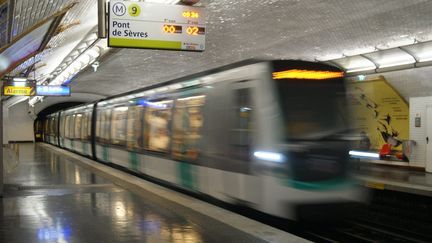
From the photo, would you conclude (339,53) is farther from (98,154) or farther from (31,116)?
(31,116)

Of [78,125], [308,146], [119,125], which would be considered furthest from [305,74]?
[78,125]

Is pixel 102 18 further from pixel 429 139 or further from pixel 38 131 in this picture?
pixel 38 131

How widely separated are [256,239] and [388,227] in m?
5.24

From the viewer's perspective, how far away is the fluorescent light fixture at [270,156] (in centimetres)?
730

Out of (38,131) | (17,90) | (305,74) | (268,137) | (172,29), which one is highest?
(172,29)

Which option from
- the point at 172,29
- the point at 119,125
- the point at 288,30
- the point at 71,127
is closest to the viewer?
the point at 172,29

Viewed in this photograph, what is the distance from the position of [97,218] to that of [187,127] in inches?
141

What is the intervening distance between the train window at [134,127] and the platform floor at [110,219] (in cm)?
297

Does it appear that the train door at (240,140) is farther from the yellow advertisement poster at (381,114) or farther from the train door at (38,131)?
the train door at (38,131)

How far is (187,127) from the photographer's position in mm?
10180

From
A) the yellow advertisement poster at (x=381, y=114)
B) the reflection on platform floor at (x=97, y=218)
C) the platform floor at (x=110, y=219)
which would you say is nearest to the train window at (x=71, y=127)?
the reflection on platform floor at (x=97, y=218)

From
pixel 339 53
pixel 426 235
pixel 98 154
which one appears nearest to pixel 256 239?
pixel 426 235

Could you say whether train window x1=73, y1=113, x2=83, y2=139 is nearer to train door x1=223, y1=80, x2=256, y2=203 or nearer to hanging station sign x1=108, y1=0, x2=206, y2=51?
hanging station sign x1=108, y1=0, x2=206, y2=51

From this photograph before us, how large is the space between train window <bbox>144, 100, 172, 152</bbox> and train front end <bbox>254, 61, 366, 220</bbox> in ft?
13.4
